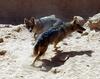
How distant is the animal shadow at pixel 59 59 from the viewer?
24.3 feet

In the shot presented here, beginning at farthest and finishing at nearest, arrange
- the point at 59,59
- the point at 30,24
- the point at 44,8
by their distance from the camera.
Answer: the point at 44,8 → the point at 30,24 → the point at 59,59

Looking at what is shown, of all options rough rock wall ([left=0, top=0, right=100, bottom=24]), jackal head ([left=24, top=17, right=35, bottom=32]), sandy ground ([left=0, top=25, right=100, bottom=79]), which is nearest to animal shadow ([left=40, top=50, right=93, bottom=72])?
sandy ground ([left=0, top=25, right=100, bottom=79])

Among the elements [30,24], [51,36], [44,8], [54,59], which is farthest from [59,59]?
[44,8]

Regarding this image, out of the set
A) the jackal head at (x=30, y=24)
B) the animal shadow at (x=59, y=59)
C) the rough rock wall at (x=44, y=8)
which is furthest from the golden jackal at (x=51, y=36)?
the rough rock wall at (x=44, y=8)

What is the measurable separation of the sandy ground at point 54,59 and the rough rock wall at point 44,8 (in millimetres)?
3290

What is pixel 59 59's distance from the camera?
771 cm

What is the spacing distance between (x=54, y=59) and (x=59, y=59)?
0.11 meters

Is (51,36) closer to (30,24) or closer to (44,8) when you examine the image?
(30,24)

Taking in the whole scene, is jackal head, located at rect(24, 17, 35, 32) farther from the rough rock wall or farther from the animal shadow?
the rough rock wall

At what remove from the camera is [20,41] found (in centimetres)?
927

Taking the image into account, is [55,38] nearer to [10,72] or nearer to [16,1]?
[10,72]

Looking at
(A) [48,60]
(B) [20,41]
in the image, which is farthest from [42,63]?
(B) [20,41]

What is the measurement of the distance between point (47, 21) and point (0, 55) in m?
2.07

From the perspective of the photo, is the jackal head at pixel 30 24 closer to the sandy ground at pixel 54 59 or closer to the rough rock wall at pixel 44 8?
A: the sandy ground at pixel 54 59
